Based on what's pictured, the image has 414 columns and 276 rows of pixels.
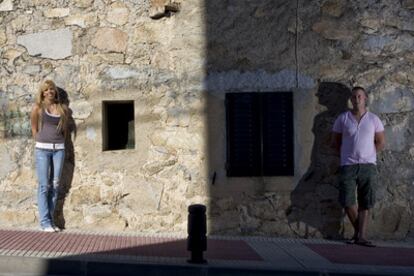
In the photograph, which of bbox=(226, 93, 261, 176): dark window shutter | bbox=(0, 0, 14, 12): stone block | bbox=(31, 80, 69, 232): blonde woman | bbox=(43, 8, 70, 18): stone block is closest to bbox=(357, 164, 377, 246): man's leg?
bbox=(226, 93, 261, 176): dark window shutter

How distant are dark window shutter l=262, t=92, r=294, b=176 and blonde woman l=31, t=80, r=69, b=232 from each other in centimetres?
251

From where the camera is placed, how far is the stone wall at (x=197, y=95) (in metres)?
7.45

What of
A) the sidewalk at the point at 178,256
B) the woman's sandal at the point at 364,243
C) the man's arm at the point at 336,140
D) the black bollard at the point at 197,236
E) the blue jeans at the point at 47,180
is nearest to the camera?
the sidewalk at the point at 178,256

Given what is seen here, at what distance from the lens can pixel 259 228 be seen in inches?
293

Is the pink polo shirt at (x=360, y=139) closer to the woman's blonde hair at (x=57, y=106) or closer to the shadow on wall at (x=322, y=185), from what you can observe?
the shadow on wall at (x=322, y=185)

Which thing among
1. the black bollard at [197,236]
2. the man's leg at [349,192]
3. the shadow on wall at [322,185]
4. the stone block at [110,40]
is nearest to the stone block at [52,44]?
the stone block at [110,40]

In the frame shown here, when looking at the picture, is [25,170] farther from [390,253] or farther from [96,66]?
[390,253]

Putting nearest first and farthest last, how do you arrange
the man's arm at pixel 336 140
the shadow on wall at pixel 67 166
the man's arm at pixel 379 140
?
the man's arm at pixel 379 140
the man's arm at pixel 336 140
the shadow on wall at pixel 67 166

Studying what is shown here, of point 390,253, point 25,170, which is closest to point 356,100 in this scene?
point 390,253

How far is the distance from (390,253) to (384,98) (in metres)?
1.96

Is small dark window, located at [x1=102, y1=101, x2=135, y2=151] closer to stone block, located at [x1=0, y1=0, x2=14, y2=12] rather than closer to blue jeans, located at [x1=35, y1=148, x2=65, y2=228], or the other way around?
blue jeans, located at [x1=35, y1=148, x2=65, y2=228]

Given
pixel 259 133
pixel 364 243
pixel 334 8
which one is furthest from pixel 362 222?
pixel 334 8

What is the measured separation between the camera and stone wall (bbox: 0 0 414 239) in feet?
24.5

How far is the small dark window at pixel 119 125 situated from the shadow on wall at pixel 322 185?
7.34 feet
